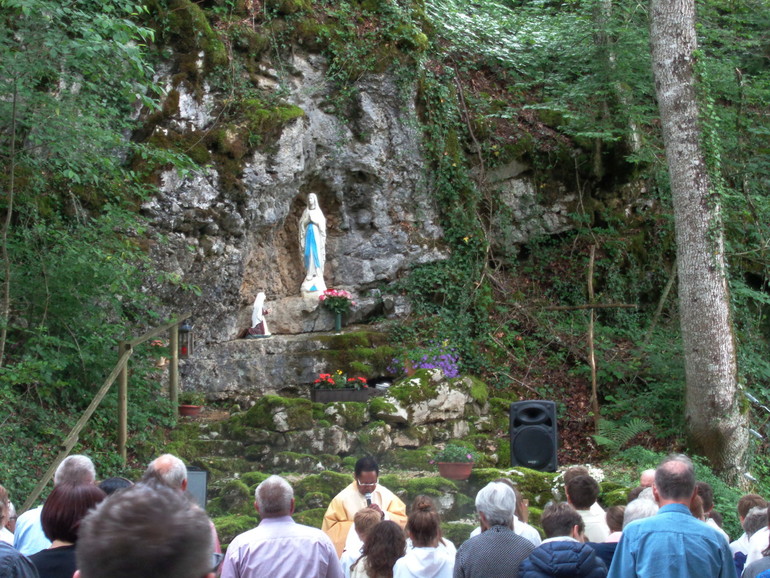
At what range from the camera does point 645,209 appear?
14242 mm

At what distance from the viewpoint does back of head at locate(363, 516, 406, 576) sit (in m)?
3.23

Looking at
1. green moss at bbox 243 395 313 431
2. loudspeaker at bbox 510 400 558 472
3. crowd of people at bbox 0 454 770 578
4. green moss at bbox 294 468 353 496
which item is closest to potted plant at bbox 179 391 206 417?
green moss at bbox 243 395 313 431

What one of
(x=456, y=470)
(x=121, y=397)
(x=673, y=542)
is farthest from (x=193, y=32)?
(x=673, y=542)

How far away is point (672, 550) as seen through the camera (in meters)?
2.67

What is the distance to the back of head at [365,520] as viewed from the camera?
363 centimetres

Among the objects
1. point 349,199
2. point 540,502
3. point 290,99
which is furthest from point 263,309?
point 540,502

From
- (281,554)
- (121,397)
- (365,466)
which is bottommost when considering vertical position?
(121,397)

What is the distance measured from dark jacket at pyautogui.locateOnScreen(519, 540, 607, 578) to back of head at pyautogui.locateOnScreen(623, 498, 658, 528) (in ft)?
1.43

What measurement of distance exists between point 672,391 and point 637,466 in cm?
170

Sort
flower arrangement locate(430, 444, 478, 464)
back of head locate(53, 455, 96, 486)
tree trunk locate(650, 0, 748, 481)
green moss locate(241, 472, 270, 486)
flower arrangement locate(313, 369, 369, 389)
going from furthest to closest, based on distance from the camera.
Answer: flower arrangement locate(313, 369, 369, 389), tree trunk locate(650, 0, 748, 481), flower arrangement locate(430, 444, 478, 464), green moss locate(241, 472, 270, 486), back of head locate(53, 455, 96, 486)

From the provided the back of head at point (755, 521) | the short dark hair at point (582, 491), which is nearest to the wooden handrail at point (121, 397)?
the short dark hair at point (582, 491)

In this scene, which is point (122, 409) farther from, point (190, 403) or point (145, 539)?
point (145, 539)

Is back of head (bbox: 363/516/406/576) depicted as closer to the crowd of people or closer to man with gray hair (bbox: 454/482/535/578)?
the crowd of people

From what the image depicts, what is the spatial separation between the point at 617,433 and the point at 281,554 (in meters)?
7.69
